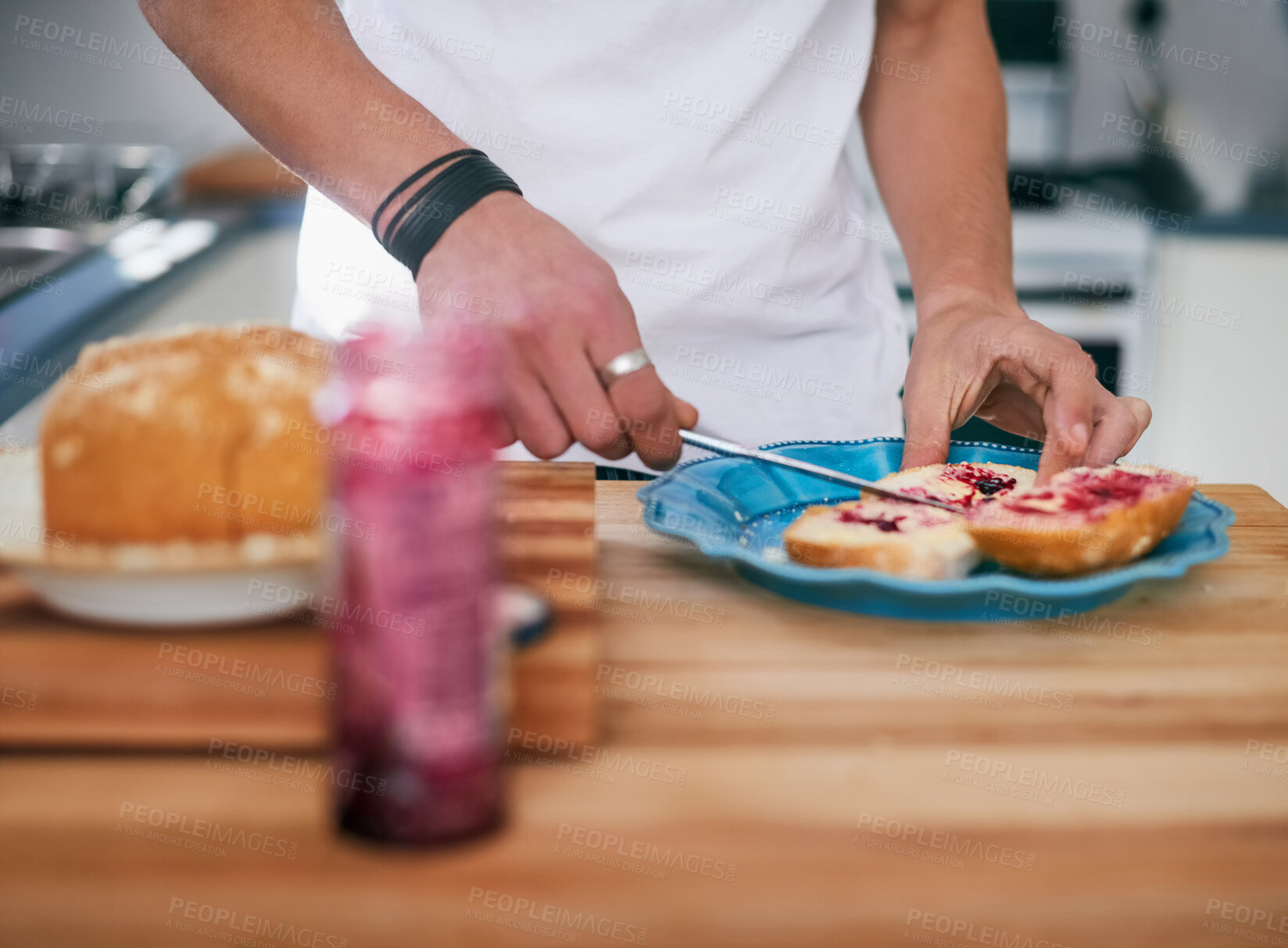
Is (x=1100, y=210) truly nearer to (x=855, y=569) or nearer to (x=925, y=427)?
(x=925, y=427)

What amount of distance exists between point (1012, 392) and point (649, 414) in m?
0.53

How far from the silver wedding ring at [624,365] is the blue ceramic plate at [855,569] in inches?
4.5

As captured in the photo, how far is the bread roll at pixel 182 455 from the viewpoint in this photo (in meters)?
0.66

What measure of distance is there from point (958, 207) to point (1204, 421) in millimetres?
1618

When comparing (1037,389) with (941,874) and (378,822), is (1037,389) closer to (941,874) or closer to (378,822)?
(941,874)

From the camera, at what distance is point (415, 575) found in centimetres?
47

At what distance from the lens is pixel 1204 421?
2.72m

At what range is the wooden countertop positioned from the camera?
0.48 meters

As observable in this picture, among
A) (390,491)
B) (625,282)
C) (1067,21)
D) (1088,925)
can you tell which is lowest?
(1088,925)

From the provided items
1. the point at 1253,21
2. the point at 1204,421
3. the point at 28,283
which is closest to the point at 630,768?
the point at 28,283

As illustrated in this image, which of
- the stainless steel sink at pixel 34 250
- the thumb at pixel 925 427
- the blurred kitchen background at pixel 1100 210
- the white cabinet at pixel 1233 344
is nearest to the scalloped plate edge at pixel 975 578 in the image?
the thumb at pixel 925 427

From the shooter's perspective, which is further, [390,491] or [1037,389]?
[1037,389]

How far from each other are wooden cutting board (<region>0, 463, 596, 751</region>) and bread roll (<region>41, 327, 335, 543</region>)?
64 mm

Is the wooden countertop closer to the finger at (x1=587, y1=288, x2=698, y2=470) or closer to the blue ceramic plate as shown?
the blue ceramic plate
